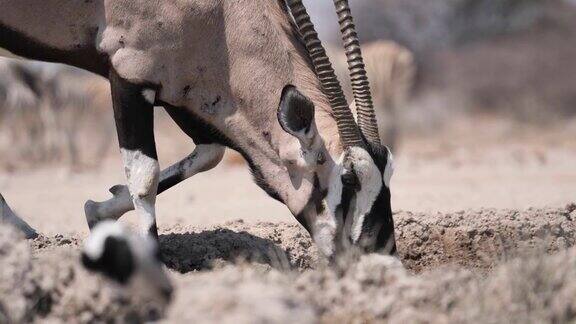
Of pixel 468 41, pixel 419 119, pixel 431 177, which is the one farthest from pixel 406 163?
pixel 468 41

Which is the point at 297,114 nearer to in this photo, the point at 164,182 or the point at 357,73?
the point at 357,73

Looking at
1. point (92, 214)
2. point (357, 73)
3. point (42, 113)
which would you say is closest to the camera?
point (357, 73)

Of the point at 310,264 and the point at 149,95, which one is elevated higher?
the point at 149,95

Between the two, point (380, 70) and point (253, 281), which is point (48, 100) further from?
point (253, 281)

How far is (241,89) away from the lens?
5.32 meters

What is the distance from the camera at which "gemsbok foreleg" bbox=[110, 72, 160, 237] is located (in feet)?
17.3

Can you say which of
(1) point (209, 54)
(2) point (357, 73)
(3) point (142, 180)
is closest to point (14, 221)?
(3) point (142, 180)

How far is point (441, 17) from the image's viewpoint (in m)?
47.6

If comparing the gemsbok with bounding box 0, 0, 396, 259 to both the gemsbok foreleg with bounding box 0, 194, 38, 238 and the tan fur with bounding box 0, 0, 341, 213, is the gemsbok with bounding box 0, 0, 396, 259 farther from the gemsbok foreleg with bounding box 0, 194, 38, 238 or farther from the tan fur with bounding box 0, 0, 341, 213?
the gemsbok foreleg with bounding box 0, 194, 38, 238

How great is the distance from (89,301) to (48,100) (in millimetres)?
17190

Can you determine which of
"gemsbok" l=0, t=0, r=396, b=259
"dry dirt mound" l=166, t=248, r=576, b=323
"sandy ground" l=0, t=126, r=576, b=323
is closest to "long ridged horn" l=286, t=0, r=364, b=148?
"gemsbok" l=0, t=0, r=396, b=259

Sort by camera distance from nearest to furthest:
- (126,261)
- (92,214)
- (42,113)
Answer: (126,261), (92,214), (42,113)

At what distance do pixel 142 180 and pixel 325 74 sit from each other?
1.12 metres

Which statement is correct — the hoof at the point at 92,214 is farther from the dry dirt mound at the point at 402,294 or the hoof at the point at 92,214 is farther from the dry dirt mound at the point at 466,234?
the dry dirt mound at the point at 402,294
